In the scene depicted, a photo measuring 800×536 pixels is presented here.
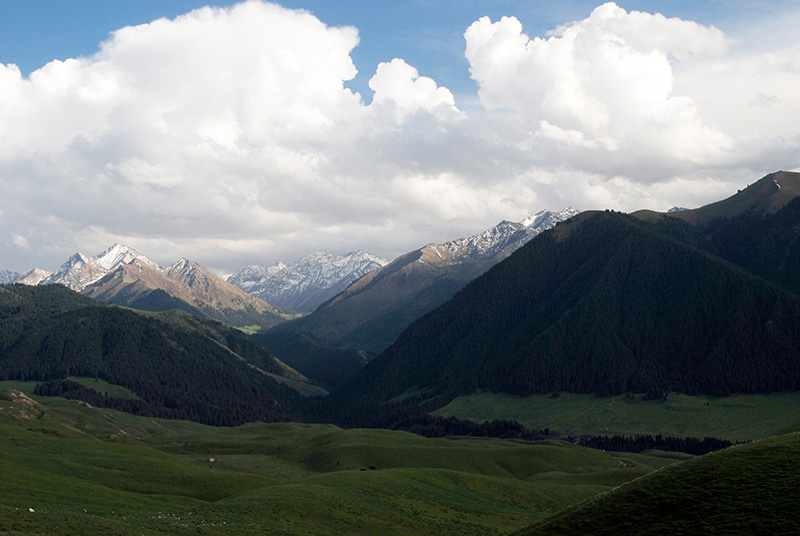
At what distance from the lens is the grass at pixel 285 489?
61531 millimetres

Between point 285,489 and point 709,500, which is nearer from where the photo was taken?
point 709,500

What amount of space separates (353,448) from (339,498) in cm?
6798

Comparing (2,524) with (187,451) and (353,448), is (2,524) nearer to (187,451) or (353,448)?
(353,448)

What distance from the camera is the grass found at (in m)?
61.5

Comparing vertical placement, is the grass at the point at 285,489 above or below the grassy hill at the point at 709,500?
below

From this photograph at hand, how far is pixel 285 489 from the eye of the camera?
85750 millimetres

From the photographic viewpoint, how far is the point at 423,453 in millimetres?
153750

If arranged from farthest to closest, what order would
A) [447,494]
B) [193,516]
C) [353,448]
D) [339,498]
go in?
[353,448] → [447,494] → [339,498] → [193,516]

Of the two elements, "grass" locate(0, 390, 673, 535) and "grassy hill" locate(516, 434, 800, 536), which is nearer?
"grassy hill" locate(516, 434, 800, 536)

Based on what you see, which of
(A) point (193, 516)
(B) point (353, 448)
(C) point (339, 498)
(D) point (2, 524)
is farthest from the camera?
(B) point (353, 448)

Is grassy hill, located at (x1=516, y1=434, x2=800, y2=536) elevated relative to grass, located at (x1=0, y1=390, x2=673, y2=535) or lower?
elevated

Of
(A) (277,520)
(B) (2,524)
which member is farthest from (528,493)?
(B) (2,524)

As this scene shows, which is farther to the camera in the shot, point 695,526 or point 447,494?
point 447,494

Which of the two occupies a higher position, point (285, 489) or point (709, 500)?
point (709, 500)
